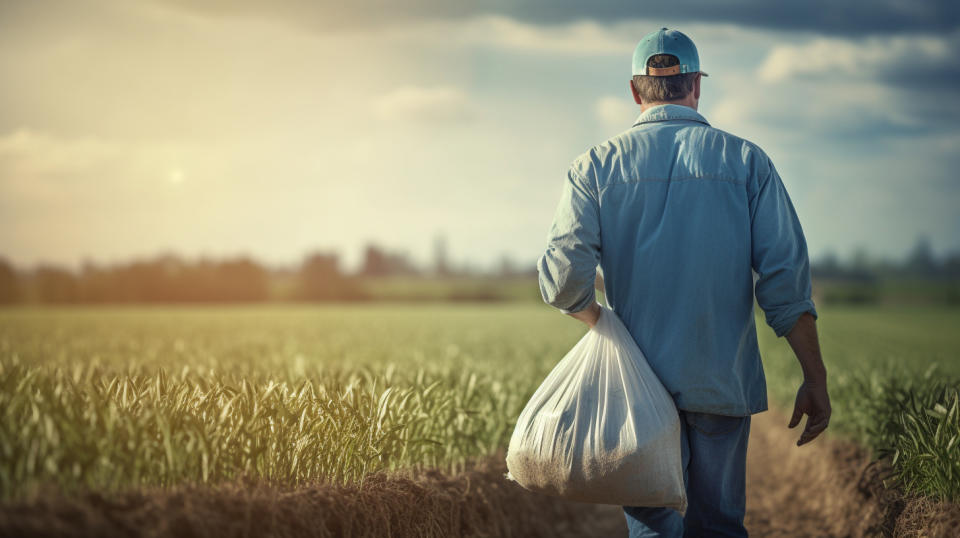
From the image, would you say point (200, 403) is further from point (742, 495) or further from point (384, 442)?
point (742, 495)

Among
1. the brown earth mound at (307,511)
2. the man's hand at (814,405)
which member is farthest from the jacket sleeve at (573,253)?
the brown earth mound at (307,511)

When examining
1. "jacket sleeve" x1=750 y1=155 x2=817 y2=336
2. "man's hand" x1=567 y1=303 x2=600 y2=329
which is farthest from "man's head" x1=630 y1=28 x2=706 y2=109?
"man's hand" x1=567 y1=303 x2=600 y2=329

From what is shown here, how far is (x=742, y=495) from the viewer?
3238mm

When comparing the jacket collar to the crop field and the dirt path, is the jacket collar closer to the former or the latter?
the crop field

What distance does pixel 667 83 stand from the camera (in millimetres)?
3365

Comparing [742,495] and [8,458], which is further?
[742,495]

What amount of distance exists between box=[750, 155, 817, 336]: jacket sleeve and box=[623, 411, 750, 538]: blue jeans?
506mm

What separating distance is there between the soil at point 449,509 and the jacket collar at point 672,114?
2.23 meters

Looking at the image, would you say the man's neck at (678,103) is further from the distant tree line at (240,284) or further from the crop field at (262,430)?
the distant tree line at (240,284)

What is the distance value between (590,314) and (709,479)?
0.86 m

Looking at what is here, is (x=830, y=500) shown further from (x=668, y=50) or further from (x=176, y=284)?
(x=176, y=284)

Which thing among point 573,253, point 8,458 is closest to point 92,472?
point 8,458

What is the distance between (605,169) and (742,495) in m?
1.55

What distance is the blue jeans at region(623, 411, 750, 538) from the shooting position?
10.4 ft
